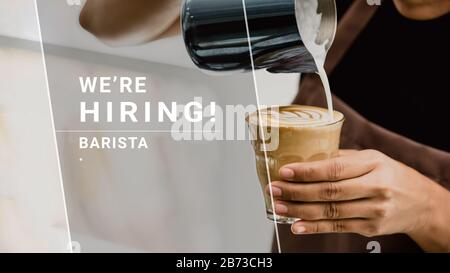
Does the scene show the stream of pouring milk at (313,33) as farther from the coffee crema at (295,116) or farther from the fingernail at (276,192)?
the fingernail at (276,192)

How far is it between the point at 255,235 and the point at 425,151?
0.46 m

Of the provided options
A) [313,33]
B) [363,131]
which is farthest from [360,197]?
[313,33]

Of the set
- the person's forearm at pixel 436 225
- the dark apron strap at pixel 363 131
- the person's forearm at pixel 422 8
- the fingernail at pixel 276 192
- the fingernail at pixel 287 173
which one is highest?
the person's forearm at pixel 422 8

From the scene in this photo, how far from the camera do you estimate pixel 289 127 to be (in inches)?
56.1

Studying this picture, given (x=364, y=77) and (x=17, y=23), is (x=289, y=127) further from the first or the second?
(x=17, y=23)

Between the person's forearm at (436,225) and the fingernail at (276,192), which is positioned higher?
the fingernail at (276,192)

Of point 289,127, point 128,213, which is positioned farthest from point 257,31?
point 128,213

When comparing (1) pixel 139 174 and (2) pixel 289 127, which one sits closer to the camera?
(2) pixel 289 127

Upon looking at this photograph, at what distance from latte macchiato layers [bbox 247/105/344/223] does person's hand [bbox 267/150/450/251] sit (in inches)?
1.2

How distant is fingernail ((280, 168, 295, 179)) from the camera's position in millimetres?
1458

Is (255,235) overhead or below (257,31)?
below

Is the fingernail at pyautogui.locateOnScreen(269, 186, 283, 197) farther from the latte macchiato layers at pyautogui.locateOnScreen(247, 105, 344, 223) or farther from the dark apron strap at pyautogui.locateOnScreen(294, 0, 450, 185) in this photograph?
the dark apron strap at pyautogui.locateOnScreen(294, 0, 450, 185)

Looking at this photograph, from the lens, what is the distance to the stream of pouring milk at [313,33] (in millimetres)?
1453

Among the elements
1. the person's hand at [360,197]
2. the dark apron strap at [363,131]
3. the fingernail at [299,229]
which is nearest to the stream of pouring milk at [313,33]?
the dark apron strap at [363,131]
